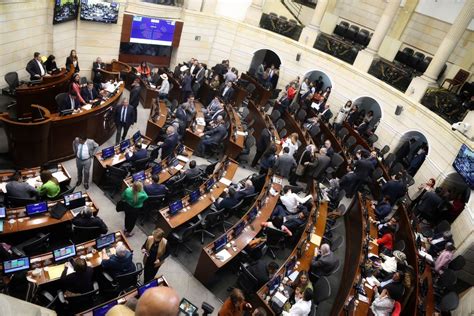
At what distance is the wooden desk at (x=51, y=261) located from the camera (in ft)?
19.4

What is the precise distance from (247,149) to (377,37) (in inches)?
299

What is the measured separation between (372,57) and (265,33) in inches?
209

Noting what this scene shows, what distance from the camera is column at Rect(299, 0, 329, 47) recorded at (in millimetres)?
16453

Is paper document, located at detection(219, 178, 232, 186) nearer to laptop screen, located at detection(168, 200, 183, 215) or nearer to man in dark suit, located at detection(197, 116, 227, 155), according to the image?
laptop screen, located at detection(168, 200, 183, 215)

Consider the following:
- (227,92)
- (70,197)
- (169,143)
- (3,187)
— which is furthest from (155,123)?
(3,187)

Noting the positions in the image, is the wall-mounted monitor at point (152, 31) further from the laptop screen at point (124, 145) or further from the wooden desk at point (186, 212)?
the wooden desk at point (186, 212)

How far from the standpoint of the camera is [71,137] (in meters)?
9.85

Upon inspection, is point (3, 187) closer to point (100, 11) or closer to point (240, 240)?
point (240, 240)

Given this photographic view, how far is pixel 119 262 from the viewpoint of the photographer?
6.27m

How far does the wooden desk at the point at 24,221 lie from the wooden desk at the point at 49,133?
223 centimetres

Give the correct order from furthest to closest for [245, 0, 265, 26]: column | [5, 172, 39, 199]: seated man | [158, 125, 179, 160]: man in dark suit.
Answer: [245, 0, 265, 26]: column
[158, 125, 179, 160]: man in dark suit
[5, 172, 39, 199]: seated man

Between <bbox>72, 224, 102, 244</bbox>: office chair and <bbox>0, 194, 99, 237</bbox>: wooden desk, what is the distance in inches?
13.1

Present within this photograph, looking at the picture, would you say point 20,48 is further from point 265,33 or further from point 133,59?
point 265,33

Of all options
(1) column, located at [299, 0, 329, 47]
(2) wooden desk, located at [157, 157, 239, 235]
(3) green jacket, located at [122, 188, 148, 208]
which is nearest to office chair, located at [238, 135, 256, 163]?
(2) wooden desk, located at [157, 157, 239, 235]
